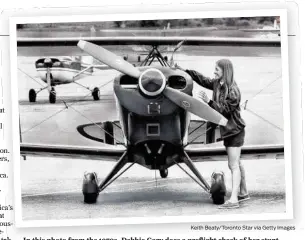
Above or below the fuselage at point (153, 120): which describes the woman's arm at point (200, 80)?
above

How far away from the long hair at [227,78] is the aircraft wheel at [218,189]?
17.2 inches

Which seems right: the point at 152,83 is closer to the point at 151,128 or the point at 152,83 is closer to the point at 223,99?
the point at 151,128

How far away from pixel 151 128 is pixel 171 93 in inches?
9.8

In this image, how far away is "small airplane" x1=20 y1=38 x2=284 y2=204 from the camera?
3432mm

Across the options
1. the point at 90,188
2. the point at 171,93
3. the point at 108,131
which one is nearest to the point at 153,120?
the point at 171,93

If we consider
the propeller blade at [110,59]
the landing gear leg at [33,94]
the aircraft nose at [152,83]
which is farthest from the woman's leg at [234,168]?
the landing gear leg at [33,94]

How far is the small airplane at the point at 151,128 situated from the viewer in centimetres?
343

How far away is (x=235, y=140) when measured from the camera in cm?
362

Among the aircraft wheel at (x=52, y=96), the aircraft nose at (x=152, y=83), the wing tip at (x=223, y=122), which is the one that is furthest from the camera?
the aircraft wheel at (x=52, y=96)

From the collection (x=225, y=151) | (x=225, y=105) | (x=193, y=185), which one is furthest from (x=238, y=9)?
(x=193, y=185)

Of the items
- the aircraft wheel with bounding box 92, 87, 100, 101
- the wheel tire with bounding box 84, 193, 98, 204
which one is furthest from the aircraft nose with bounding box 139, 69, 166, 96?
the wheel tire with bounding box 84, 193, 98, 204

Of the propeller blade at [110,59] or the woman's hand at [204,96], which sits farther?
the woman's hand at [204,96]

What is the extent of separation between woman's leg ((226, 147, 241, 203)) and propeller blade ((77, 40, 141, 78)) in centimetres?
71

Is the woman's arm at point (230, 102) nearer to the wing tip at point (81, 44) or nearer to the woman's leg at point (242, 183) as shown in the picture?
the woman's leg at point (242, 183)
